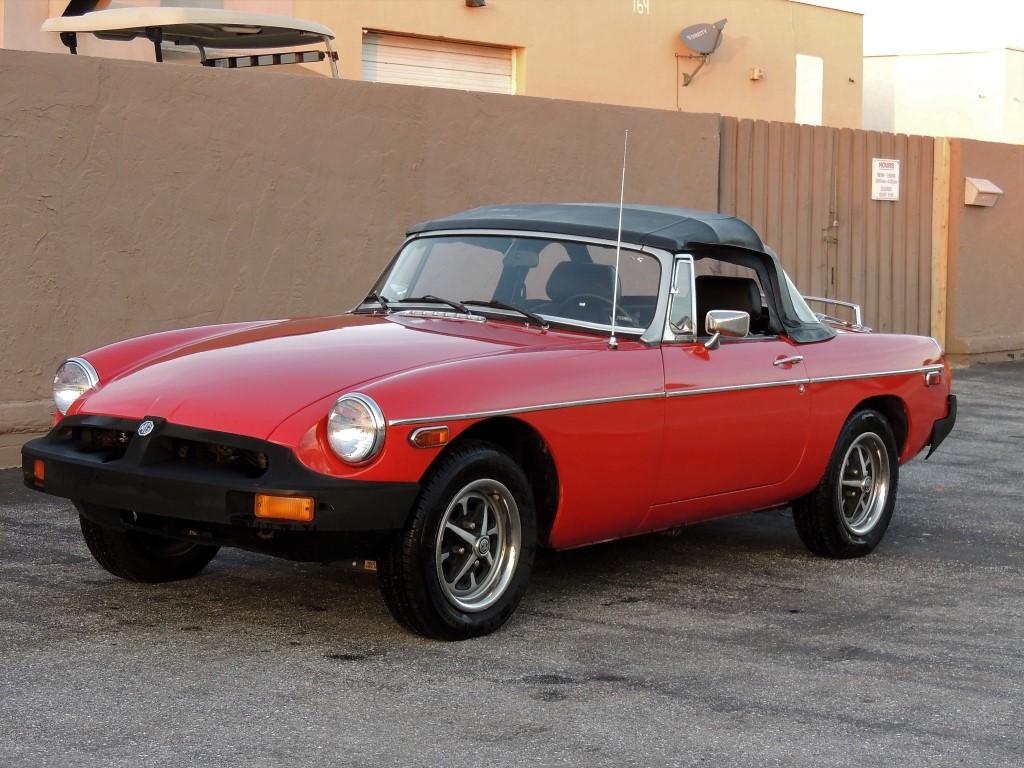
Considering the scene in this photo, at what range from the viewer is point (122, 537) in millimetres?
6043

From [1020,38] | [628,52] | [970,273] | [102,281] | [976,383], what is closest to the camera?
[102,281]

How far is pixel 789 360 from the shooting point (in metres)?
6.89

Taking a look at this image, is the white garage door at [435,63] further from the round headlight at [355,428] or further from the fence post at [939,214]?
the round headlight at [355,428]

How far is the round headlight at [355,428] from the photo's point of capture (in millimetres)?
5109

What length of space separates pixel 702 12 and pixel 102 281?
14322 millimetres

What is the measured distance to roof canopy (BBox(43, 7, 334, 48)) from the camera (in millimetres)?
10547

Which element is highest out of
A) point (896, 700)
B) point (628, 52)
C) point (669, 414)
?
point (628, 52)

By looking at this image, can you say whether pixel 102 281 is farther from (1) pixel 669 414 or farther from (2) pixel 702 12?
(2) pixel 702 12

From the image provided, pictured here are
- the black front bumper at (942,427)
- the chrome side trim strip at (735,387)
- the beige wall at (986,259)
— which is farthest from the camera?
the beige wall at (986,259)

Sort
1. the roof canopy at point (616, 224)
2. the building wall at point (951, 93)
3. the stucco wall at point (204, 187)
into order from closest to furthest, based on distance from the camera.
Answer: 1. the roof canopy at point (616, 224)
2. the stucco wall at point (204, 187)
3. the building wall at point (951, 93)

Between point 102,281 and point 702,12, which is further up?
point 702,12

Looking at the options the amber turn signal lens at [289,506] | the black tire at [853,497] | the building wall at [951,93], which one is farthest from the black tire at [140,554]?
the building wall at [951,93]

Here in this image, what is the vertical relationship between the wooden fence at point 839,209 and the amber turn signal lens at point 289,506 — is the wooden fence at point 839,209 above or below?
above

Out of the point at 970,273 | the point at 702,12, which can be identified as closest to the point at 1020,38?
the point at 702,12
